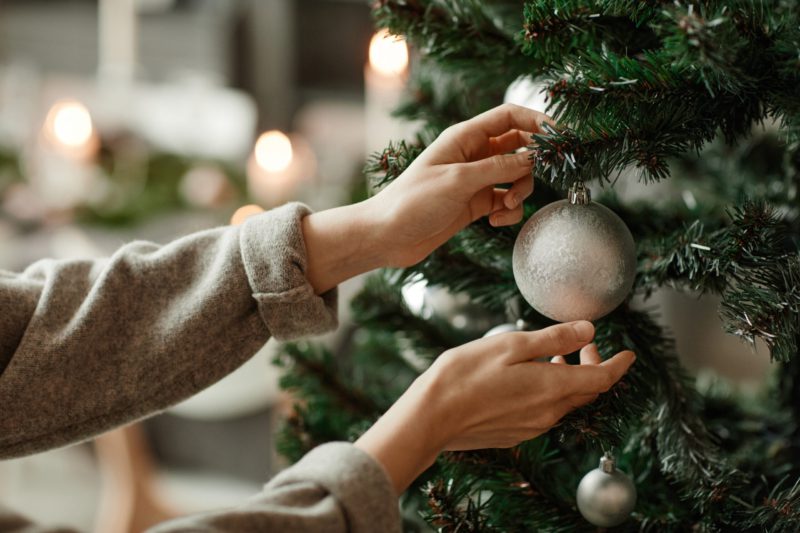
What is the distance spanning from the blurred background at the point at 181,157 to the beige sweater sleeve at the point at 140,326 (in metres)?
0.22

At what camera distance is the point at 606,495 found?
508 mm

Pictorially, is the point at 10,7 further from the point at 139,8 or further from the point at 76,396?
the point at 76,396

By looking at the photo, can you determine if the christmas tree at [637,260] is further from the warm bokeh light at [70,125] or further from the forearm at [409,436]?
the warm bokeh light at [70,125]

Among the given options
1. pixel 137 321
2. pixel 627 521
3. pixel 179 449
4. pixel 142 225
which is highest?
Result: pixel 137 321

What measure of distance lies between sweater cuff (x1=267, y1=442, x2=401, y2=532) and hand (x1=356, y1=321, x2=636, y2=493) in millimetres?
21

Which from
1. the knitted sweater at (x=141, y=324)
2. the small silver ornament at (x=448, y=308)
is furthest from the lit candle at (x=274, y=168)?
the knitted sweater at (x=141, y=324)

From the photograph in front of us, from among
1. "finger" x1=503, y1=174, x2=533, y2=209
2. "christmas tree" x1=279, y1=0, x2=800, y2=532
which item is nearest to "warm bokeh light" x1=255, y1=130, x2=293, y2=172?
"christmas tree" x1=279, y1=0, x2=800, y2=532

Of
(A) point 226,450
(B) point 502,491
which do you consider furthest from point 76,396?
(A) point 226,450

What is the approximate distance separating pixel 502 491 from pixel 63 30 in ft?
10.3

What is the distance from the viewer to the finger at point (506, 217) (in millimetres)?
542

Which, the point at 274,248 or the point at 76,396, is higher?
the point at 274,248

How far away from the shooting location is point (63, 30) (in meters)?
3.08

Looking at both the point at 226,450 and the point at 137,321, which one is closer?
the point at 137,321

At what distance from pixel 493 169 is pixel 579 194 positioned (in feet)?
0.20
